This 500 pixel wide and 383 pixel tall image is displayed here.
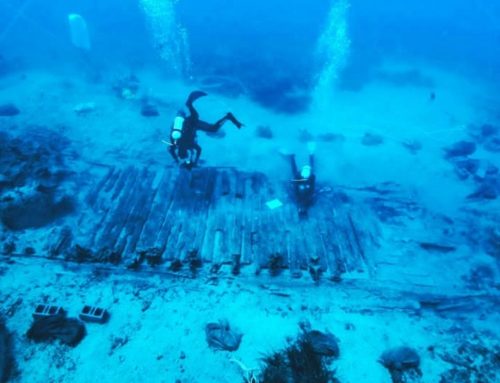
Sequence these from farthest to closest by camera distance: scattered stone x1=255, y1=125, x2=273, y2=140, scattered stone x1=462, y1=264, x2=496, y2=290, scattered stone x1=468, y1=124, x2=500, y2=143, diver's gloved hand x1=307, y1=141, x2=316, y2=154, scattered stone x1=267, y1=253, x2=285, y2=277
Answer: scattered stone x1=468, y1=124, x2=500, y2=143
scattered stone x1=255, y1=125, x2=273, y2=140
diver's gloved hand x1=307, y1=141, x2=316, y2=154
scattered stone x1=462, y1=264, x2=496, y2=290
scattered stone x1=267, y1=253, x2=285, y2=277

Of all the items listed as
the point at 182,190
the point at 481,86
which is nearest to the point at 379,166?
the point at 182,190

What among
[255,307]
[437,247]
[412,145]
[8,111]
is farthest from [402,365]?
[8,111]

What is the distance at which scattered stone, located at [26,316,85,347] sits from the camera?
534 cm

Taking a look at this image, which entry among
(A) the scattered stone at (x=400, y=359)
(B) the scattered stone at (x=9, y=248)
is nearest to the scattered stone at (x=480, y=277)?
(A) the scattered stone at (x=400, y=359)

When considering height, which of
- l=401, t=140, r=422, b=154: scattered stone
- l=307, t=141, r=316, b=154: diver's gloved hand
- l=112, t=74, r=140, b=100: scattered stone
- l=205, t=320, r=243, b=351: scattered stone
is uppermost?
l=112, t=74, r=140, b=100: scattered stone

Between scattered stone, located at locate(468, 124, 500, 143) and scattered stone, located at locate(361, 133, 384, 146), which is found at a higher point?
scattered stone, located at locate(468, 124, 500, 143)

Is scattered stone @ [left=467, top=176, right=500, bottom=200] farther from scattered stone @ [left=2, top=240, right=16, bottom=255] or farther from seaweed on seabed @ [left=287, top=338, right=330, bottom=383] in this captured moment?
scattered stone @ [left=2, top=240, right=16, bottom=255]

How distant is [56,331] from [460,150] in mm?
14556

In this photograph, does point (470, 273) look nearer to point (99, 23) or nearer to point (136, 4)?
point (99, 23)

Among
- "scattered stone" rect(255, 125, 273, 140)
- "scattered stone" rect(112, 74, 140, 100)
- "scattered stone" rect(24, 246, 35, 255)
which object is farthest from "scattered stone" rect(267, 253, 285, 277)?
"scattered stone" rect(112, 74, 140, 100)

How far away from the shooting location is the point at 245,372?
5.24 meters

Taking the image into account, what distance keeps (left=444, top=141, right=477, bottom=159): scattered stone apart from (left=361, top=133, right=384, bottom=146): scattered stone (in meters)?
2.60

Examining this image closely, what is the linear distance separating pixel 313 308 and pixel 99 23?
107ft

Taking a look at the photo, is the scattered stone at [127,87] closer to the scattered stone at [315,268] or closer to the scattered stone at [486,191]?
the scattered stone at [315,268]
